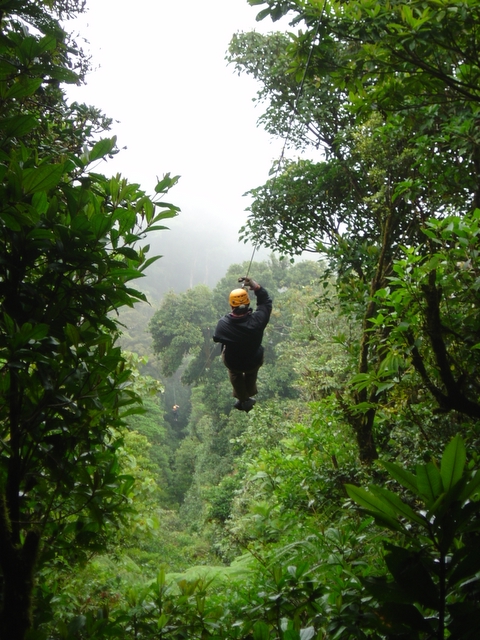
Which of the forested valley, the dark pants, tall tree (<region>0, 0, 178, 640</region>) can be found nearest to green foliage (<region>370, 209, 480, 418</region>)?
the forested valley

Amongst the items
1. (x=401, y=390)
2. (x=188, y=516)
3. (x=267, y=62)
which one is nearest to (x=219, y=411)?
(x=188, y=516)

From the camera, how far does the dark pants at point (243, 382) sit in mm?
4281

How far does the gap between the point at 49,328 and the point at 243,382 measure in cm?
342

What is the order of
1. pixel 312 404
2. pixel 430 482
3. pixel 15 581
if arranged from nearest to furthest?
pixel 430 482 → pixel 15 581 → pixel 312 404

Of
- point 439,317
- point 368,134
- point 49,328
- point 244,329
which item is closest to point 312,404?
point 244,329

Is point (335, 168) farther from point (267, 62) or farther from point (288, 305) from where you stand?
point (288, 305)

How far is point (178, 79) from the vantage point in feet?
215

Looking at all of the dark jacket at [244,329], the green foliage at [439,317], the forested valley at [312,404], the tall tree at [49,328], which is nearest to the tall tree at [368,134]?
the forested valley at [312,404]

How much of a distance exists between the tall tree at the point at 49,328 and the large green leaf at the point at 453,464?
0.74m

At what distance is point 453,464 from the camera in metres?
0.57

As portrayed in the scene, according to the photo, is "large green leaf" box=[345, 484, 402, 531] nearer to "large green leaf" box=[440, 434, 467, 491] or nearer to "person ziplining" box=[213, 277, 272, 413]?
"large green leaf" box=[440, 434, 467, 491]

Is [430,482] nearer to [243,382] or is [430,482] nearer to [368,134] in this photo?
[368,134]

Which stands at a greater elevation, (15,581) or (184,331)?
(184,331)

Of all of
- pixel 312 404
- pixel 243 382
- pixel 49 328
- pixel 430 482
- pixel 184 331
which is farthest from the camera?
pixel 184 331
